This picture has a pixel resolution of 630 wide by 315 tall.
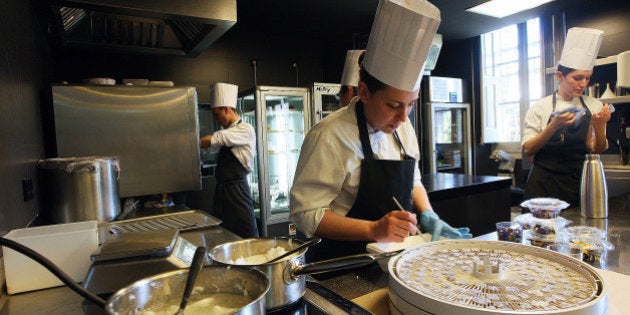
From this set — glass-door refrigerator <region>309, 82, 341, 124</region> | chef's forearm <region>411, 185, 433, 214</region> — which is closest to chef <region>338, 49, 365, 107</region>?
glass-door refrigerator <region>309, 82, 341, 124</region>

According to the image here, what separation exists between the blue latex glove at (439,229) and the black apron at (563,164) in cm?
188

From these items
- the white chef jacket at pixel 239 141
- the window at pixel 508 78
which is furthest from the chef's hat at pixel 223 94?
the window at pixel 508 78

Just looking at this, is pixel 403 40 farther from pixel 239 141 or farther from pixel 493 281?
pixel 239 141

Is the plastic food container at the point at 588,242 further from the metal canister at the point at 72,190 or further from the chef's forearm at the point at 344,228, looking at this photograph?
the metal canister at the point at 72,190

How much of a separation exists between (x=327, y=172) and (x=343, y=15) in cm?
325

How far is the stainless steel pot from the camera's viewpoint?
63 centimetres

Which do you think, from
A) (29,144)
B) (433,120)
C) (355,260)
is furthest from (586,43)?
(29,144)

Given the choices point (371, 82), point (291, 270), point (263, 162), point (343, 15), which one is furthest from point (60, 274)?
point (343, 15)

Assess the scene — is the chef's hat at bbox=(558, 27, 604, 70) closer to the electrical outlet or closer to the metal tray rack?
the metal tray rack

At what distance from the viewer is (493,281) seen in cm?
73

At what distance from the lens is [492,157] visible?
5684 mm

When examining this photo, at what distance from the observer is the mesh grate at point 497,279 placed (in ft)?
2.10

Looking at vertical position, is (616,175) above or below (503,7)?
below

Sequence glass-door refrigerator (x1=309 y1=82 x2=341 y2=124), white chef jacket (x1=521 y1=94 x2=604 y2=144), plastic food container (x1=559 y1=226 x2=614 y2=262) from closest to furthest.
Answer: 1. plastic food container (x1=559 y1=226 x2=614 y2=262)
2. white chef jacket (x1=521 y1=94 x2=604 y2=144)
3. glass-door refrigerator (x1=309 y1=82 x2=341 y2=124)
